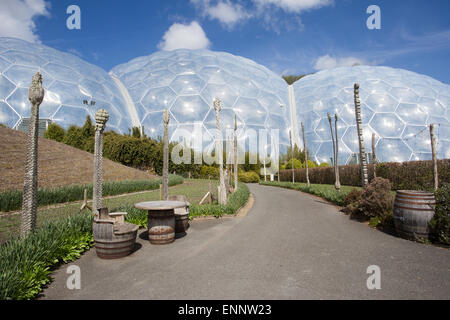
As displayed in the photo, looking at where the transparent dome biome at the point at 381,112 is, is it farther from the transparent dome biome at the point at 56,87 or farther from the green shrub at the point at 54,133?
the green shrub at the point at 54,133

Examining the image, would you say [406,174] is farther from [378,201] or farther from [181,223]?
[181,223]

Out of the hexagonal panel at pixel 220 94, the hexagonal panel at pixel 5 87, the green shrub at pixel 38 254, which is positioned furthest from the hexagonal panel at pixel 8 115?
the green shrub at pixel 38 254

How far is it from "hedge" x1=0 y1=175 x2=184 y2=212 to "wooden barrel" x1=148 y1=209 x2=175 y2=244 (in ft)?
27.5

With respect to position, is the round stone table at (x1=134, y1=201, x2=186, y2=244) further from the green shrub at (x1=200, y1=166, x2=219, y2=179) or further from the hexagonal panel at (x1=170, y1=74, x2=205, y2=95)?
the hexagonal panel at (x1=170, y1=74, x2=205, y2=95)

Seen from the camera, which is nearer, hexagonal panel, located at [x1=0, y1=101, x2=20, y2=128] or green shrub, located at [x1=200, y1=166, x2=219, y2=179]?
hexagonal panel, located at [x1=0, y1=101, x2=20, y2=128]

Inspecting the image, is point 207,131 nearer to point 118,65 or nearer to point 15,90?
point 15,90

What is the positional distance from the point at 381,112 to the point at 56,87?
182ft

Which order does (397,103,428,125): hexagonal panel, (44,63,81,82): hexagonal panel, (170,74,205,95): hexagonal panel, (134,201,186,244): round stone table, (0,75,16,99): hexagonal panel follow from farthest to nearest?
(170,74,205,95): hexagonal panel, (397,103,428,125): hexagonal panel, (44,63,81,82): hexagonal panel, (0,75,16,99): hexagonal panel, (134,201,186,244): round stone table

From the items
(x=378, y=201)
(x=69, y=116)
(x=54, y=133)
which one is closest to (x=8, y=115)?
(x=69, y=116)

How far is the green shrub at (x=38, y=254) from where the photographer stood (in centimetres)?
311

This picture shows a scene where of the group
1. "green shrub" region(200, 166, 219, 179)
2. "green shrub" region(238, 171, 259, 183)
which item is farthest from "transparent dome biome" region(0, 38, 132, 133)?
"green shrub" region(238, 171, 259, 183)

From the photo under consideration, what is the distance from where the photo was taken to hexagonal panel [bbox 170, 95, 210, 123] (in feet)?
135

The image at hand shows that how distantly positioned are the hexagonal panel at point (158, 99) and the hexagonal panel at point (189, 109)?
5.41 feet

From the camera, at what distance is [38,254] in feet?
13.0
